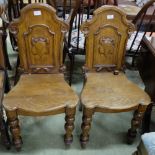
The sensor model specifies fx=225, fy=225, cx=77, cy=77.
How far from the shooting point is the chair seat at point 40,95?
1.43 m

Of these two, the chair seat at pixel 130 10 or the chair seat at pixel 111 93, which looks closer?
the chair seat at pixel 111 93

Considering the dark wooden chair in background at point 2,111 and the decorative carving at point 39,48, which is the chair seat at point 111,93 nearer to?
the decorative carving at point 39,48

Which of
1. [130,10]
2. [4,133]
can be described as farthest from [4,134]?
[130,10]

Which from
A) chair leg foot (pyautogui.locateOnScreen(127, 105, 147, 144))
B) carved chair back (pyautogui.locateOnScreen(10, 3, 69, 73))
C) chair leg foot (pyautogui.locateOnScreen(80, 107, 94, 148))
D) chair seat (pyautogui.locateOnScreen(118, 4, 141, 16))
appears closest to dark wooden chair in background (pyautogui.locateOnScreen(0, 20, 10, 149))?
carved chair back (pyautogui.locateOnScreen(10, 3, 69, 73))

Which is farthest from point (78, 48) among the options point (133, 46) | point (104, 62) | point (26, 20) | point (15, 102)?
point (15, 102)

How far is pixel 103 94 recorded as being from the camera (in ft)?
5.17

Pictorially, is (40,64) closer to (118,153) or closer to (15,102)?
(15,102)

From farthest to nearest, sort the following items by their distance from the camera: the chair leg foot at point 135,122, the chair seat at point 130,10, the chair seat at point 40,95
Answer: the chair seat at point 130,10, the chair leg foot at point 135,122, the chair seat at point 40,95

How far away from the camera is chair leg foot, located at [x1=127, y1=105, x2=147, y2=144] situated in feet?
5.11

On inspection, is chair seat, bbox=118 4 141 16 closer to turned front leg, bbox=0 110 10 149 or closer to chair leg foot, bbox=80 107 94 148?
chair leg foot, bbox=80 107 94 148

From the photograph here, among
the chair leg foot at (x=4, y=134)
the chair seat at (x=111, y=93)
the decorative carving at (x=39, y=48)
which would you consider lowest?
the chair leg foot at (x=4, y=134)

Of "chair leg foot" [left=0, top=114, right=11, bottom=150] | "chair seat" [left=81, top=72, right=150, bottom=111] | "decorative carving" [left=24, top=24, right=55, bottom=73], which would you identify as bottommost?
"chair leg foot" [left=0, top=114, right=11, bottom=150]

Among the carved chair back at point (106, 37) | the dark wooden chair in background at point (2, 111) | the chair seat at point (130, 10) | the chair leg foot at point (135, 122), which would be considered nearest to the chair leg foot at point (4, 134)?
the dark wooden chair in background at point (2, 111)

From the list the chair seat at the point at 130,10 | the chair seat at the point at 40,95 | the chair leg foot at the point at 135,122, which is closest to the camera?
the chair seat at the point at 40,95
